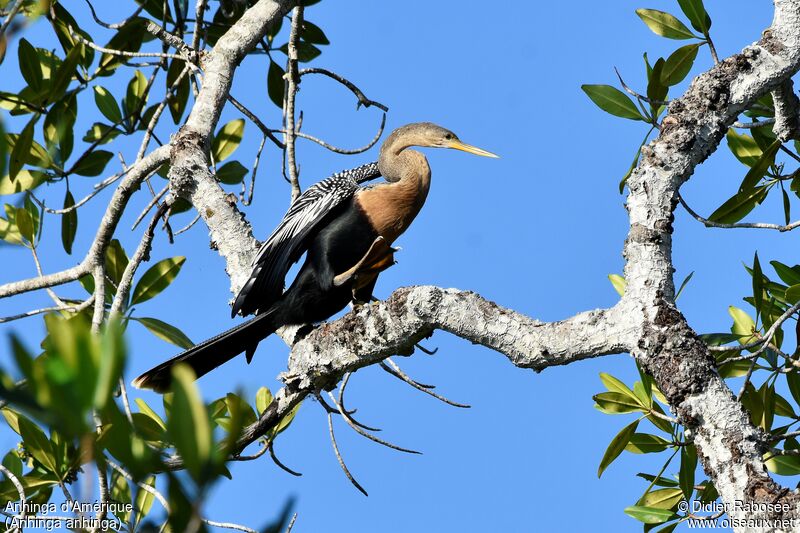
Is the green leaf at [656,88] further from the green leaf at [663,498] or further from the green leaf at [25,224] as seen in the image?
the green leaf at [25,224]

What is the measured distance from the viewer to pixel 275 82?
399 centimetres

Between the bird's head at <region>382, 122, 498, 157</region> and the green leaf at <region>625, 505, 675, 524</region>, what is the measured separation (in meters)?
1.82

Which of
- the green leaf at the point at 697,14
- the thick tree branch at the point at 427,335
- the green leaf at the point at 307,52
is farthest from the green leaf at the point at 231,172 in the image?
the green leaf at the point at 697,14

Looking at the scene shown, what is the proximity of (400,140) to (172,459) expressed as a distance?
77.0 inches

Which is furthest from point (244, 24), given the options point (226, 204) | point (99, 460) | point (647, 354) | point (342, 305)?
point (99, 460)

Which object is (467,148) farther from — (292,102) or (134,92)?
(134,92)

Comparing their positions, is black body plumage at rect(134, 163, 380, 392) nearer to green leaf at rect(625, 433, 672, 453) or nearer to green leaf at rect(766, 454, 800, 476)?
green leaf at rect(625, 433, 672, 453)

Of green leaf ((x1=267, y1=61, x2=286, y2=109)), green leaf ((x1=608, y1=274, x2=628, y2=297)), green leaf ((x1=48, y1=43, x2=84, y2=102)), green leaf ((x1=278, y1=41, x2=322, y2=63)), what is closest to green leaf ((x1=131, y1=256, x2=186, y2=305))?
green leaf ((x1=48, y1=43, x2=84, y2=102))

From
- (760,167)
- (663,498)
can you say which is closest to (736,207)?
(760,167)

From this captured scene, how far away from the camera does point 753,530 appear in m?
1.65

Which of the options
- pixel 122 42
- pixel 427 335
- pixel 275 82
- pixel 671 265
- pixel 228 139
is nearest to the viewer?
pixel 671 265

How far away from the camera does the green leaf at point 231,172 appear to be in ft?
12.7

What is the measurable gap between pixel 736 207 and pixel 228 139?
2.23 m

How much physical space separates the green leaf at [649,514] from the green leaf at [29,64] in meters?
2.67
